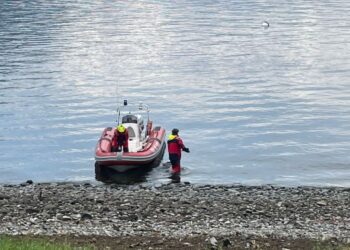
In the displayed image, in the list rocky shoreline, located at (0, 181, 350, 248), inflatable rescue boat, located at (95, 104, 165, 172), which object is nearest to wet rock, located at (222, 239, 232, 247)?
rocky shoreline, located at (0, 181, 350, 248)

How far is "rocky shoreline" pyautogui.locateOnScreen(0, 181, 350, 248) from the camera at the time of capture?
781 inches

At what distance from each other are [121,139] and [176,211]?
8500 mm

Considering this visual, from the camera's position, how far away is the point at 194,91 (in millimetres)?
51469

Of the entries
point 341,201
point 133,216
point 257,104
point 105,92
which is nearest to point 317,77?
point 257,104

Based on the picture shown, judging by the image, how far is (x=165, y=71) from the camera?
201ft

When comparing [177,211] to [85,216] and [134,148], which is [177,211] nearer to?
[85,216]

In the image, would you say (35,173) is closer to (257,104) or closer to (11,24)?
(257,104)

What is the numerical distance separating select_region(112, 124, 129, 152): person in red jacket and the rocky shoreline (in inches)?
87.0

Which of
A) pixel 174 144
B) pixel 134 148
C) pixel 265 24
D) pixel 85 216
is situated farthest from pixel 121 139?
pixel 265 24

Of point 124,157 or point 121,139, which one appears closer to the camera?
point 124,157

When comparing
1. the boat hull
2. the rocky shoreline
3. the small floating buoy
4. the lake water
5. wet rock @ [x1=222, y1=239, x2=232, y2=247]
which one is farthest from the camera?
the small floating buoy

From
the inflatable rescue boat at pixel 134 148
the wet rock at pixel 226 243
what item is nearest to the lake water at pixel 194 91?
the inflatable rescue boat at pixel 134 148

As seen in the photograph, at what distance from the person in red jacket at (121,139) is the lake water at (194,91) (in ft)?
5.45

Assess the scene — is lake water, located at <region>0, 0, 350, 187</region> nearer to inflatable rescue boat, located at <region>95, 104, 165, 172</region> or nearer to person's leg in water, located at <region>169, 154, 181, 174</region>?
person's leg in water, located at <region>169, 154, 181, 174</region>
